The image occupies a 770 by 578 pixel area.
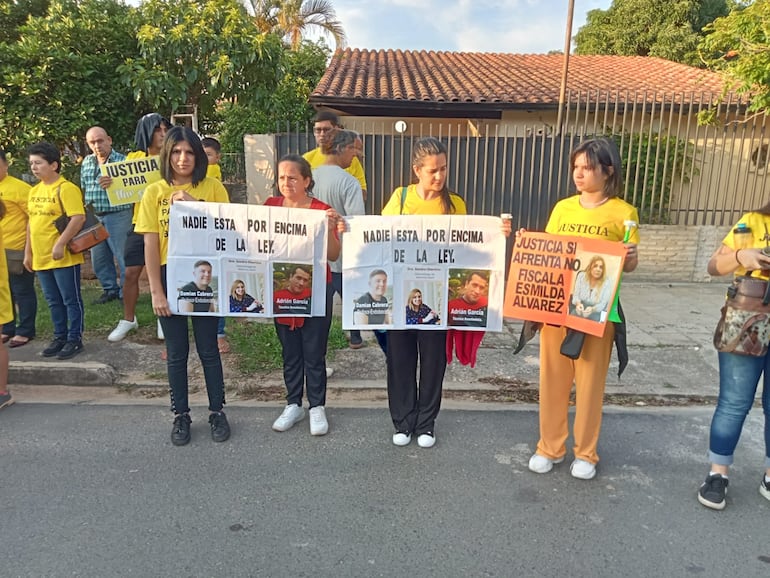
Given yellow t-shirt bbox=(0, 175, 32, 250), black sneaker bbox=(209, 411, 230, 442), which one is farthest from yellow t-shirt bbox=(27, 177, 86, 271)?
black sneaker bbox=(209, 411, 230, 442)

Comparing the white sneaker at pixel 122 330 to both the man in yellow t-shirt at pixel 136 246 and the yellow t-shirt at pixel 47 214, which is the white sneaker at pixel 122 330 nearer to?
the man in yellow t-shirt at pixel 136 246

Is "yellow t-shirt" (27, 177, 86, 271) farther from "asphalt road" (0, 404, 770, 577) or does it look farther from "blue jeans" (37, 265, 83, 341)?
"asphalt road" (0, 404, 770, 577)

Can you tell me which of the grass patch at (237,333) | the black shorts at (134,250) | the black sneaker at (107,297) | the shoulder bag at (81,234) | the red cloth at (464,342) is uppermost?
the shoulder bag at (81,234)

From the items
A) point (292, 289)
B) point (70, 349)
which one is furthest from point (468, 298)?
point (70, 349)

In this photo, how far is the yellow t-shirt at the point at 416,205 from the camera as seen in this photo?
135 inches

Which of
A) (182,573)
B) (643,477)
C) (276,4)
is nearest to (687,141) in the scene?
(643,477)

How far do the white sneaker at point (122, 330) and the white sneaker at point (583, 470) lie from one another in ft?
14.2

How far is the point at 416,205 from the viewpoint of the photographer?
343 centimetres

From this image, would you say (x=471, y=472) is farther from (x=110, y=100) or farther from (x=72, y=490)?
(x=110, y=100)

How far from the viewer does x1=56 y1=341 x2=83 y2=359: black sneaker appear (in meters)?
5.07

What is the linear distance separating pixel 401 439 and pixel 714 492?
1745 mm

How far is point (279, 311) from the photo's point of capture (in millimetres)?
3604

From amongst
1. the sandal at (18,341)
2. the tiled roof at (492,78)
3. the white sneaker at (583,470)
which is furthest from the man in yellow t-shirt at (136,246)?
the tiled roof at (492,78)

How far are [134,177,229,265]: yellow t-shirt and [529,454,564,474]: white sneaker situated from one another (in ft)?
8.28
